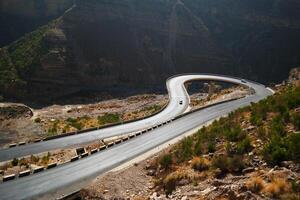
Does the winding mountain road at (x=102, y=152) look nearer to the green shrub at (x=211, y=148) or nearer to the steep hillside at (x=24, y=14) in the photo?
the green shrub at (x=211, y=148)

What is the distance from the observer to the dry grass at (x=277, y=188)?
56.9 feet

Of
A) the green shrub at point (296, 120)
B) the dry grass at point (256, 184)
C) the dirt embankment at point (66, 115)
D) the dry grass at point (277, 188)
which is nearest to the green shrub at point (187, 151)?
the green shrub at point (296, 120)

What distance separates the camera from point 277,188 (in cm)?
1752

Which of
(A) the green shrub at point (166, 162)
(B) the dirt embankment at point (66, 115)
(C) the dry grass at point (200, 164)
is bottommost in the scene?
(B) the dirt embankment at point (66, 115)

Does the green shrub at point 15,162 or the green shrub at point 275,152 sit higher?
the green shrub at point 275,152

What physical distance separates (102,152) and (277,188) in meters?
23.0

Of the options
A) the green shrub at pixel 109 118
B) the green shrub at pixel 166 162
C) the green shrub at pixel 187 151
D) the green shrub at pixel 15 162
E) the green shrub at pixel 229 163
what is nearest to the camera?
the green shrub at pixel 229 163

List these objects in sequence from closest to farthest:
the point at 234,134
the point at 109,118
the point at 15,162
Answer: the point at 234,134, the point at 15,162, the point at 109,118

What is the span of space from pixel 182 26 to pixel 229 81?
2530cm

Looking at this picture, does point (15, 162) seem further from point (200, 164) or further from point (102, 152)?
point (200, 164)

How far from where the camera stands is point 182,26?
11281 cm

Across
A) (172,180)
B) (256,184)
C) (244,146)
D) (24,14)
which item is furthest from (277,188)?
(24,14)

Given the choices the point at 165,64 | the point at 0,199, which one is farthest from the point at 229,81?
the point at 0,199

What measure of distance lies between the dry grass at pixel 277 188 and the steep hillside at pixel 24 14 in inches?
4027
